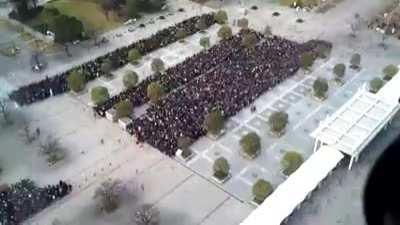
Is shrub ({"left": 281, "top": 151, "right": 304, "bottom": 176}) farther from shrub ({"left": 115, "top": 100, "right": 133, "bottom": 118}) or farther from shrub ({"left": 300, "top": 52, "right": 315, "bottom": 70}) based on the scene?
shrub ({"left": 300, "top": 52, "right": 315, "bottom": 70})

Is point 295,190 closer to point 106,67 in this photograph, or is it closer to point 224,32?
point 106,67

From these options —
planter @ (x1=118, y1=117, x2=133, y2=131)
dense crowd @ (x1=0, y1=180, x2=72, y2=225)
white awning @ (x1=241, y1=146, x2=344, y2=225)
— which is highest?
white awning @ (x1=241, y1=146, x2=344, y2=225)

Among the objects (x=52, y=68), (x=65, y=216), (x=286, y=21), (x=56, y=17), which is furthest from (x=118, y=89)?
(x=286, y=21)

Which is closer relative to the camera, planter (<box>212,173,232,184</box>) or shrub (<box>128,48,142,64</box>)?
planter (<box>212,173,232,184</box>)

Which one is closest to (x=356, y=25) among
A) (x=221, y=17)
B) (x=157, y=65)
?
(x=221, y=17)

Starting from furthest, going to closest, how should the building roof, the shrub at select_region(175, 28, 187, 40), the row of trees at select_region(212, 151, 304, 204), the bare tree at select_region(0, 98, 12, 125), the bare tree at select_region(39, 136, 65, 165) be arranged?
the shrub at select_region(175, 28, 187, 40), the bare tree at select_region(0, 98, 12, 125), the bare tree at select_region(39, 136, 65, 165), the row of trees at select_region(212, 151, 304, 204), the building roof

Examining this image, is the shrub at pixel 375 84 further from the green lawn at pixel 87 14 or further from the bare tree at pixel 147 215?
the green lawn at pixel 87 14

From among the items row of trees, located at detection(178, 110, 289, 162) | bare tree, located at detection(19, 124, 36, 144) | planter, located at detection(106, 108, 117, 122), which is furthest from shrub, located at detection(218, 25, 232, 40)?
bare tree, located at detection(19, 124, 36, 144)
